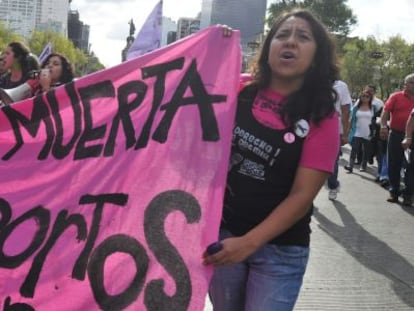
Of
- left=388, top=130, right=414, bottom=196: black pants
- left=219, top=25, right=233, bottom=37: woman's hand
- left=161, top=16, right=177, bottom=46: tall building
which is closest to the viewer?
left=219, top=25, right=233, bottom=37: woman's hand

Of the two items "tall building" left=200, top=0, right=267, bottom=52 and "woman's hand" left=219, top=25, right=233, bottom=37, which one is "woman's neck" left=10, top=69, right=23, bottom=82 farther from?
"tall building" left=200, top=0, right=267, bottom=52

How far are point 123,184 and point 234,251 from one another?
0.55 metres

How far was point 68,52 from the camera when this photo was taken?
74.1 metres

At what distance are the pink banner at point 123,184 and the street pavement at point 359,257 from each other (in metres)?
1.87

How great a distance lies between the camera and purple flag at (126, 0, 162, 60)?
660 centimetres

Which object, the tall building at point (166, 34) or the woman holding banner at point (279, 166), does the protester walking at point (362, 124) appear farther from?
the woman holding banner at point (279, 166)

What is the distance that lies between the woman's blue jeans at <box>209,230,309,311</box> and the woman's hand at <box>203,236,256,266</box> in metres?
0.15

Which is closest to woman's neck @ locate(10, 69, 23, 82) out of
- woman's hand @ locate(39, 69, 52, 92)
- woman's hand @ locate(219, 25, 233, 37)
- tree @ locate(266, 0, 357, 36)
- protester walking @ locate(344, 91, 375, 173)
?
woman's hand @ locate(39, 69, 52, 92)

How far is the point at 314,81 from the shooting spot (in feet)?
8.09

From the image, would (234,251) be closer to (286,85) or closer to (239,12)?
(286,85)

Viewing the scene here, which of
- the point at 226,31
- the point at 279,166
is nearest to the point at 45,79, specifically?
the point at 226,31

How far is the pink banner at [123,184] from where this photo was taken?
2467 mm

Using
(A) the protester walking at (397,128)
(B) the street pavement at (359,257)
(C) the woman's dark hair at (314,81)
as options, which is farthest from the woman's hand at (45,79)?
(A) the protester walking at (397,128)

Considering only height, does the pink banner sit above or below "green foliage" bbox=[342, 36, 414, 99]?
above
